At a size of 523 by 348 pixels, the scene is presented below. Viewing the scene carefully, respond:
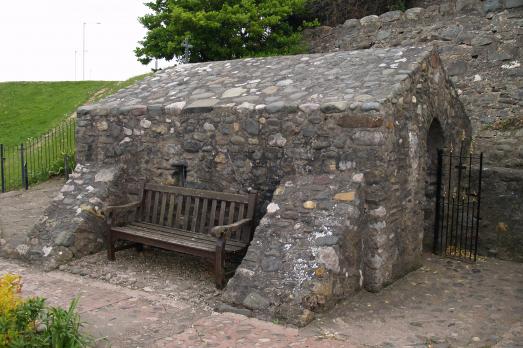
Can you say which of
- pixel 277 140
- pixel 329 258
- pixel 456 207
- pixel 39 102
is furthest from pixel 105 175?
pixel 39 102

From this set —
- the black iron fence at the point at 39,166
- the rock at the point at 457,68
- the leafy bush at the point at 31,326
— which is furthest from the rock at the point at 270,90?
the black iron fence at the point at 39,166

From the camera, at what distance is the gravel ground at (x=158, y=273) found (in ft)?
18.1

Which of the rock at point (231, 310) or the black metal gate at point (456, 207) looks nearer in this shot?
the rock at point (231, 310)

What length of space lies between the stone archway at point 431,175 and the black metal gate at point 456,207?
91mm

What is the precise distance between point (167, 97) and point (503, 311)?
4.89 metres

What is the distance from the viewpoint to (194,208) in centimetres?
644

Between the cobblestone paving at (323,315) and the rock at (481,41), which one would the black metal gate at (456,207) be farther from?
the rock at (481,41)

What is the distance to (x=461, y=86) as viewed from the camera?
9.52 meters

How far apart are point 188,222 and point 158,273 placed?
2.46 feet

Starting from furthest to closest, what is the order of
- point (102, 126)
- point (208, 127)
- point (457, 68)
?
point (457, 68)
point (102, 126)
point (208, 127)

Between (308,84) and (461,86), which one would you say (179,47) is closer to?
(461,86)

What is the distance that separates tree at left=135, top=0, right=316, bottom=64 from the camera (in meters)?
13.0

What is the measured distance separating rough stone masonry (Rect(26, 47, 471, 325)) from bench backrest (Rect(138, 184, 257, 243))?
26cm

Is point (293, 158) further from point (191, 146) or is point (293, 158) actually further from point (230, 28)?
point (230, 28)
